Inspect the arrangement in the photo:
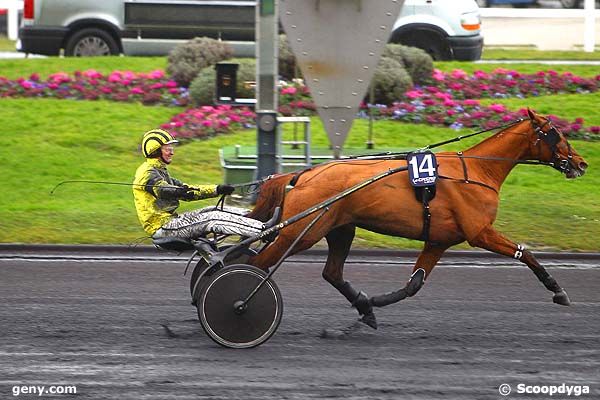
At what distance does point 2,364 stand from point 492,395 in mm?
3156

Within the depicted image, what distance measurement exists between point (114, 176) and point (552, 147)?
7.59 m

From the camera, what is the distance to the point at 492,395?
292 inches

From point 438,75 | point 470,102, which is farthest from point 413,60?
point 470,102

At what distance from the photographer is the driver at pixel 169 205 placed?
8602mm

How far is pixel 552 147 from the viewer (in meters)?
9.11

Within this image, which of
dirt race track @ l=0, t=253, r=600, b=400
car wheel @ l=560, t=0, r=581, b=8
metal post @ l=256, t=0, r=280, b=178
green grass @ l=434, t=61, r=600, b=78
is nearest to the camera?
dirt race track @ l=0, t=253, r=600, b=400

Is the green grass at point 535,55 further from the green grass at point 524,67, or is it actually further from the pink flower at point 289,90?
the pink flower at point 289,90

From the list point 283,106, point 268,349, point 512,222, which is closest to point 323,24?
point 512,222

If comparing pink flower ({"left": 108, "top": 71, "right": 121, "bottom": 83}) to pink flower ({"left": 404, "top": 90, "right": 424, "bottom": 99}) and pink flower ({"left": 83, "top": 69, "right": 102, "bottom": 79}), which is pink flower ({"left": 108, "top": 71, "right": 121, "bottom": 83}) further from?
pink flower ({"left": 404, "top": 90, "right": 424, "bottom": 99})

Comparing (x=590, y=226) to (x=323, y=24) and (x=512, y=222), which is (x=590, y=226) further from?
(x=323, y=24)

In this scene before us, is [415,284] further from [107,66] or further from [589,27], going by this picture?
[589,27]

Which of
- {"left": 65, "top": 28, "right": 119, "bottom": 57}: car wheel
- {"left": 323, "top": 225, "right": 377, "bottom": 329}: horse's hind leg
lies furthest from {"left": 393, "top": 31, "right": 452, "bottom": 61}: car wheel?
{"left": 323, "top": 225, "right": 377, "bottom": 329}: horse's hind leg

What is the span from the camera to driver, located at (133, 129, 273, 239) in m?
8.60

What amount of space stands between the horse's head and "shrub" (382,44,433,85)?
30.7 ft
